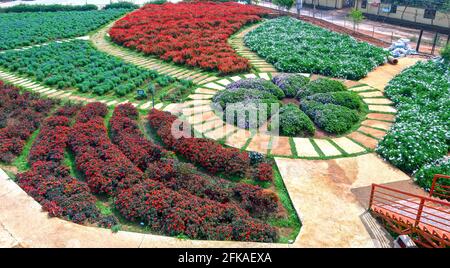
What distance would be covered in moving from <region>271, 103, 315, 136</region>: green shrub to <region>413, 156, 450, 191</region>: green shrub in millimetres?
3177

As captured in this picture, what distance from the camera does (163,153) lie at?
9039 millimetres

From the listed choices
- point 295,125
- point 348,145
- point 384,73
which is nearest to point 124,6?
point 384,73

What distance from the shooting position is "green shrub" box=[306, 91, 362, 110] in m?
11.7

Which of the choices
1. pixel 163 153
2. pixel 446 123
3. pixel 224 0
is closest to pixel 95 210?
pixel 163 153

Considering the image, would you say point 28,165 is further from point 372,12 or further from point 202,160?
point 372,12

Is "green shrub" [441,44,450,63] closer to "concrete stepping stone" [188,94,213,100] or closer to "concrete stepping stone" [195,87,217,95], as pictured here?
"concrete stepping stone" [195,87,217,95]

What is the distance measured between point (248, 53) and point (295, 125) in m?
8.92

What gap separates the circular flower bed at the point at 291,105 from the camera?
1053 cm

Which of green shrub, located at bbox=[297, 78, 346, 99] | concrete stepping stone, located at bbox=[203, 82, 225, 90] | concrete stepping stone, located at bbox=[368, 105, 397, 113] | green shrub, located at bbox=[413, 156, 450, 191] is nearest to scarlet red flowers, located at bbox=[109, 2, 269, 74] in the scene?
concrete stepping stone, located at bbox=[203, 82, 225, 90]

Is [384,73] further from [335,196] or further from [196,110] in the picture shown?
[335,196]

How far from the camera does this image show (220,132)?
10.4m

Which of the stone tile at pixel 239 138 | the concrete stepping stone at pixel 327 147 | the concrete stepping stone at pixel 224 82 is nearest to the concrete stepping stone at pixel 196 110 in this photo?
the stone tile at pixel 239 138

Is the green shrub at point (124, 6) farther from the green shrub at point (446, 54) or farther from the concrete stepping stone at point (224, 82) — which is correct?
the green shrub at point (446, 54)

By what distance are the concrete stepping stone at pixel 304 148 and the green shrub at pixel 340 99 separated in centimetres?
238
